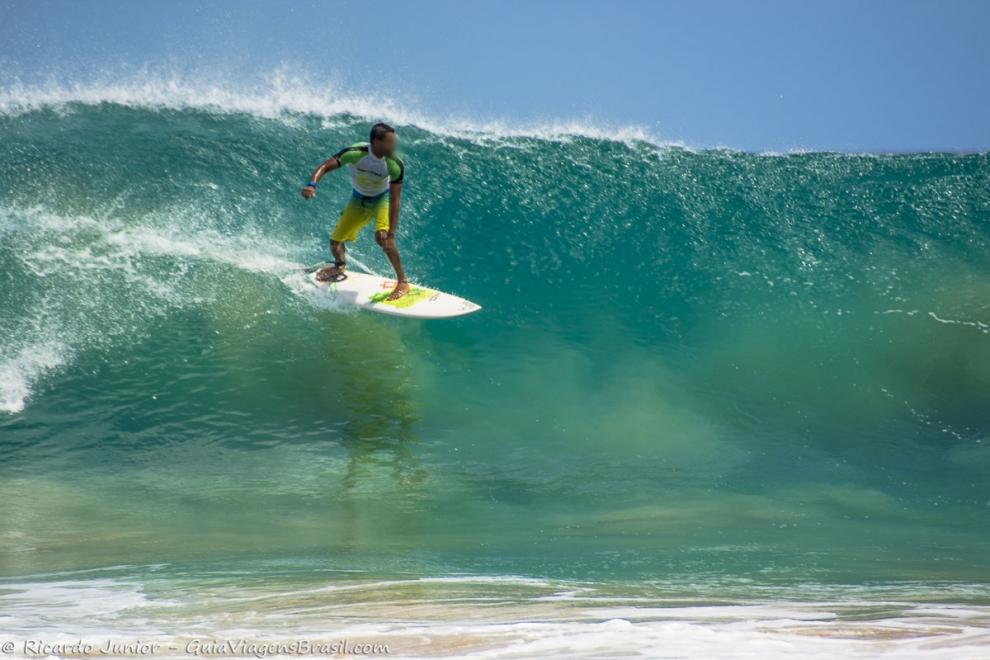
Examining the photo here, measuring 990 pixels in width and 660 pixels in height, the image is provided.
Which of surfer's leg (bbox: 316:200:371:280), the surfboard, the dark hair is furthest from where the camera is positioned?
the surfboard

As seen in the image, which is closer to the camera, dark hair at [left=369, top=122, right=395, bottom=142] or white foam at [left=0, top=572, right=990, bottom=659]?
white foam at [left=0, top=572, right=990, bottom=659]

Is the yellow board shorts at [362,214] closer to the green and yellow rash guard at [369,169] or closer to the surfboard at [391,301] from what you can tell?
the green and yellow rash guard at [369,169]

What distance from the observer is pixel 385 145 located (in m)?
7.80

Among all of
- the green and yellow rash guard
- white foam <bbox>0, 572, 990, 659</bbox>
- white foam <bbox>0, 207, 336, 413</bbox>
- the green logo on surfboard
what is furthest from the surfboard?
white foam <bbox>0, 572, 990, 659</bbox>

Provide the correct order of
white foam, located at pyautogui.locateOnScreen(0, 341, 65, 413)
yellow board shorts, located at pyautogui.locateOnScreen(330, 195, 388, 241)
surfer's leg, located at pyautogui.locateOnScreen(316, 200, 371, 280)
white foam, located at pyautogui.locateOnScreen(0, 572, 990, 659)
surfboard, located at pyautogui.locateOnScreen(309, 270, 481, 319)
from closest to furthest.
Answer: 1. white foam, located at pyautogui.locateOnScreen(0, 572, 990, 659)
2. white foam, located at pyautogui.locateOnScreen(0, 341, 65, 413)
3. yellow board shorts, located at pyautogui.locateOnScreen(330, 195, 388, 241)
4. surfer's leg, located at pyautogui.locateOnScreen(316, 200, 371, 280)
5. surfboard, located at pyautogui.locateOnScreen(309, 270, 481, 319)

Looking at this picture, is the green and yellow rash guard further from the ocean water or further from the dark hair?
the ocean water

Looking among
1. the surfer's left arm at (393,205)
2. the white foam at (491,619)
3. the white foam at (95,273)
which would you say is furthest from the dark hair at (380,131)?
the white foam at (491,619)

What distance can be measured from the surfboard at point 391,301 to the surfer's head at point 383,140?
1.39 metres

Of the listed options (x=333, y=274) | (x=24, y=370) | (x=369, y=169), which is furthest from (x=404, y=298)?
(x=24, y=370)

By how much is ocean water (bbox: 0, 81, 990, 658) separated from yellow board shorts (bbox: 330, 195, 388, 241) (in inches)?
30.9

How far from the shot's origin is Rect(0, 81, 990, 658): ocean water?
14.2 ft

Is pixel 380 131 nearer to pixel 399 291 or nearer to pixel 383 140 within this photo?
pixel 383 140

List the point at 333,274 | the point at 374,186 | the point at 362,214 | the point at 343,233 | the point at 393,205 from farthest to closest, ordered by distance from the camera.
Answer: the point at 333,274
the point at 343,233
the point at 362,214
the point at 374,186
the point at 393,205

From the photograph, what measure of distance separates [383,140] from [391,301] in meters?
1.52
